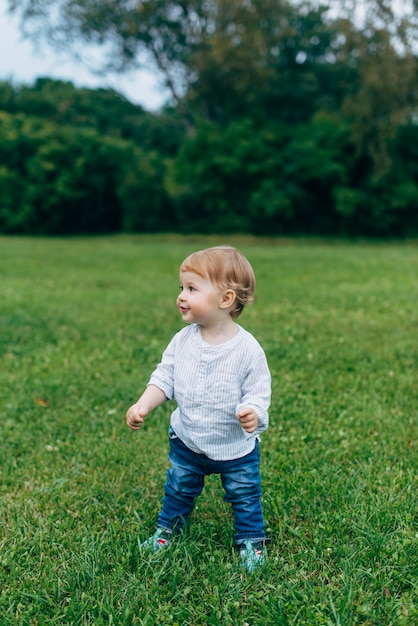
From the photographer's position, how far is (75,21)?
3045 centimetres

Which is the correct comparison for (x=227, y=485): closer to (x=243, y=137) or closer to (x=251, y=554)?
(x=251, y=554)

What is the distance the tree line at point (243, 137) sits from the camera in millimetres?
27125

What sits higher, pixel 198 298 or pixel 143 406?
pixel 198 298

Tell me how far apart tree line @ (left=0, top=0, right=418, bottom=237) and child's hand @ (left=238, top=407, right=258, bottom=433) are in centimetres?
2542

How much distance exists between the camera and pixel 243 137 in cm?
2936

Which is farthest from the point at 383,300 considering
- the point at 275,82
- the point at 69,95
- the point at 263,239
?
the point at 69,95

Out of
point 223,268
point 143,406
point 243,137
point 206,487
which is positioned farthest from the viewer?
point 243,137

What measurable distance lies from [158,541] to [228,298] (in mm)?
1153

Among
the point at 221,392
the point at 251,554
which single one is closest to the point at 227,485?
the point at 251,554

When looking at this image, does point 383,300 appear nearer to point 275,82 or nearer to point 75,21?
point 275,82

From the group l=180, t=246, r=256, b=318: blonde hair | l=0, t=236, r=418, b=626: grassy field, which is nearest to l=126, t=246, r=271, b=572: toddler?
Answer: l=180, t=246, r=256, b=318: blonde hair

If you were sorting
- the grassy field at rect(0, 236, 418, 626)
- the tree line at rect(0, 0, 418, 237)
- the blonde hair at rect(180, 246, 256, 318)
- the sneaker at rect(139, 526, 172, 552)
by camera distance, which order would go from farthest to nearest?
the tree line at rect(0, 0, 418, 237), the sneaker at rect(139, 526, 172, 552), the blonde hair at rect(180, 246, 256, 318), the grassy field at rect(0, 236, 418, 626)

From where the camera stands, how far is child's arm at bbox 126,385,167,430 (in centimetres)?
262

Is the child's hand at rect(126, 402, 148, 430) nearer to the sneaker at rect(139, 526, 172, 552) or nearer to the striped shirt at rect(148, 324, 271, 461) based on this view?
the striped shirt at rect(148, 324, 271, 461)
